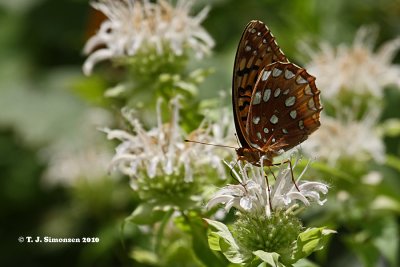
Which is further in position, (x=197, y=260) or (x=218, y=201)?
(x=197, y=260)

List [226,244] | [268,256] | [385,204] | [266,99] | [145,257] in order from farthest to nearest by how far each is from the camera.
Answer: [385,204] < [145,257] < [266,99] < [226,244] < [268,256]

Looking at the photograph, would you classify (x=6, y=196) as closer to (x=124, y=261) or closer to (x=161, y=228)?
(x=124, y=261)

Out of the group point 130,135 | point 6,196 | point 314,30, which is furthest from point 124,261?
point 6,196

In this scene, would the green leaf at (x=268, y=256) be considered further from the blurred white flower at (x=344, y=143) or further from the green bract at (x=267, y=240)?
the blurred white flower at (x=344, y=143)

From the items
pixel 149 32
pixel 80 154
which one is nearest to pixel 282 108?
pixel 149 32

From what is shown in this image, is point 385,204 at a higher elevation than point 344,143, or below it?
below

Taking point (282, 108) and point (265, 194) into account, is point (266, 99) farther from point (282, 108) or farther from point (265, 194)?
point (265, 194)
